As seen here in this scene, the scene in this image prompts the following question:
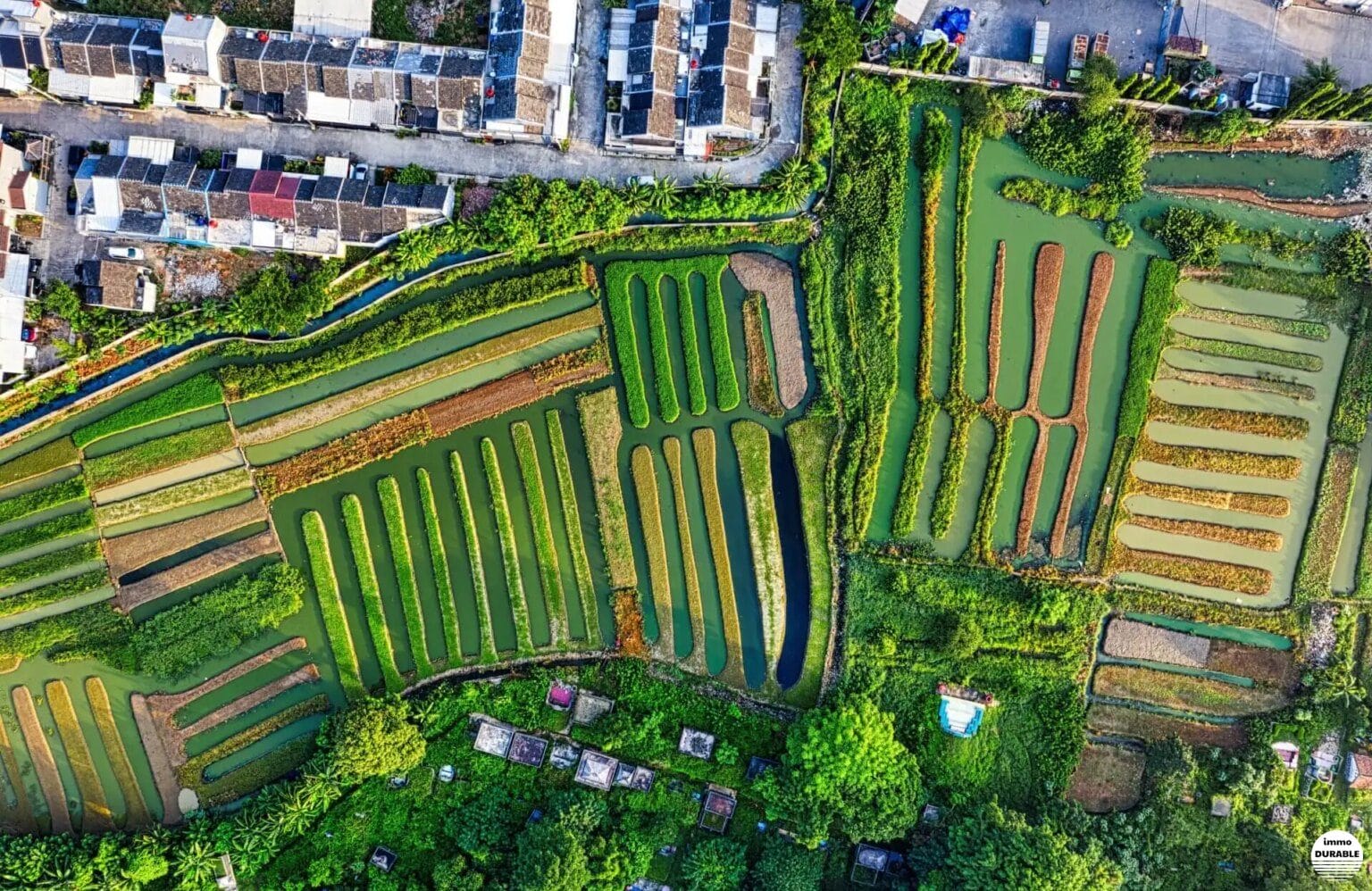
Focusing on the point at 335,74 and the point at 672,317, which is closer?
the point at 335,74

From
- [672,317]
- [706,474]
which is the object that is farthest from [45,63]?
[706,474]

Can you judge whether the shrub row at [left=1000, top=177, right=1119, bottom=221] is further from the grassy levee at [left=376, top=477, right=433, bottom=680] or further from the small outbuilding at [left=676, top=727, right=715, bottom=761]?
the grassy levee at [left=376, top=477, right=433, bottom=680]

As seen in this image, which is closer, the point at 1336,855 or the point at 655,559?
the point at 1336,855

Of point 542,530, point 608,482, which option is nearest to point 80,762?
point 542,530

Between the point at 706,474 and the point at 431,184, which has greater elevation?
the point at 431,184

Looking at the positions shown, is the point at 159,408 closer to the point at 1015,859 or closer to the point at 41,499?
the point at 41,499

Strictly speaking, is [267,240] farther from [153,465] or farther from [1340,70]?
[1340,70]
